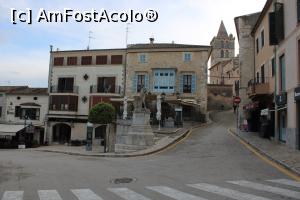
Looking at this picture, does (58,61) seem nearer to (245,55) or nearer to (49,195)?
(245,55)

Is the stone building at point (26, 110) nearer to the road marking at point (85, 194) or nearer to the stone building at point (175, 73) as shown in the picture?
the stone building at point (175, 73)

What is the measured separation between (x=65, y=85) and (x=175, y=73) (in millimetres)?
14153

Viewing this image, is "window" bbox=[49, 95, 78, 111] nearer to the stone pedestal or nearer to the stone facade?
the stone facade

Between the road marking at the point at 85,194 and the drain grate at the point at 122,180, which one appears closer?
the road marking at the point at 85,194

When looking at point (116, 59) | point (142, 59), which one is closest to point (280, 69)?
point (142, 59)

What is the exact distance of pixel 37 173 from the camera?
47.1 feet

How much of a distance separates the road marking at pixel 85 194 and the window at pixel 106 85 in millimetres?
38090

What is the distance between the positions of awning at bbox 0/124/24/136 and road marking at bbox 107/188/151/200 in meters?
36.6

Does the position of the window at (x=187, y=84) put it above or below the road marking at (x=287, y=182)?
above

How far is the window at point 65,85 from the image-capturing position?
50591mm

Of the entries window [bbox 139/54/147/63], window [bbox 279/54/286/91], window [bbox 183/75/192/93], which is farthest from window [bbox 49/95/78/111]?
window [bbox 279/54/286/91]

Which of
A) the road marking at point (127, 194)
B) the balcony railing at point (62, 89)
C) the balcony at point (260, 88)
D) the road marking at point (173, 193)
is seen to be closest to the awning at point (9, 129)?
the balcony railing at point (62, 89)

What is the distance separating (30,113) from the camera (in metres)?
50.5

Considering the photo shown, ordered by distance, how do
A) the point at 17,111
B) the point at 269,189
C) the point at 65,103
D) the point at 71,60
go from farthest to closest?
1. the point at 71,60
2. the point at 17,111
3. the point at 65,103
4. the point at 269,189
